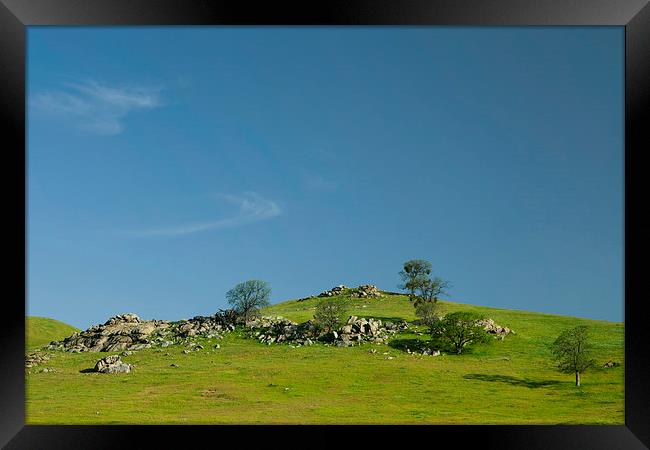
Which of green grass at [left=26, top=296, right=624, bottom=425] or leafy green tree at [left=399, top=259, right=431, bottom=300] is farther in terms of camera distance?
leafy green tree at [left=399, top=259, right=431, bottom=300]

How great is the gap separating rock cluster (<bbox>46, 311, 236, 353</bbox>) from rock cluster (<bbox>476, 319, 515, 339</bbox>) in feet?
40.2

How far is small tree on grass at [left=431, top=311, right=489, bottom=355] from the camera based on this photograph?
24.8 metres

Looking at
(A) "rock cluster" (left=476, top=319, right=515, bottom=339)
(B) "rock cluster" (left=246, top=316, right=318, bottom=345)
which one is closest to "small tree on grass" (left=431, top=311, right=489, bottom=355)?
(A) "rock cluster" (left=476, top=319, right=515, bottom=339)

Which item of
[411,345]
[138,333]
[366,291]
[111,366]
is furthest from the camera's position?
[366,291]

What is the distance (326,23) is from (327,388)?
16.5 metres

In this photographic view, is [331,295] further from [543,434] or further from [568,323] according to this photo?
[543,434]

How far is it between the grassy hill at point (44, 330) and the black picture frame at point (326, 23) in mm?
26918

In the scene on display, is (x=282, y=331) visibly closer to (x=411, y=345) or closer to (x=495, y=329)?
(x=411, y=345)

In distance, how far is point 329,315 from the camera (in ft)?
87.1

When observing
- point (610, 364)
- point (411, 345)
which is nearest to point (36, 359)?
point (411, 345)

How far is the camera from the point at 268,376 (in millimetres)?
21406

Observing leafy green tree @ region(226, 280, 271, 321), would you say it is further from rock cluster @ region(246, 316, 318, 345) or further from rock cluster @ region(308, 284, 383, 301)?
rock cluster @ region(308, 284, 383, 301)

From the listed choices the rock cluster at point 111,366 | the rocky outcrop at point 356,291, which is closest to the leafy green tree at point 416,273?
the rocky outcrop at point 356,291

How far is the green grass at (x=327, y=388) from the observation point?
17.5m
